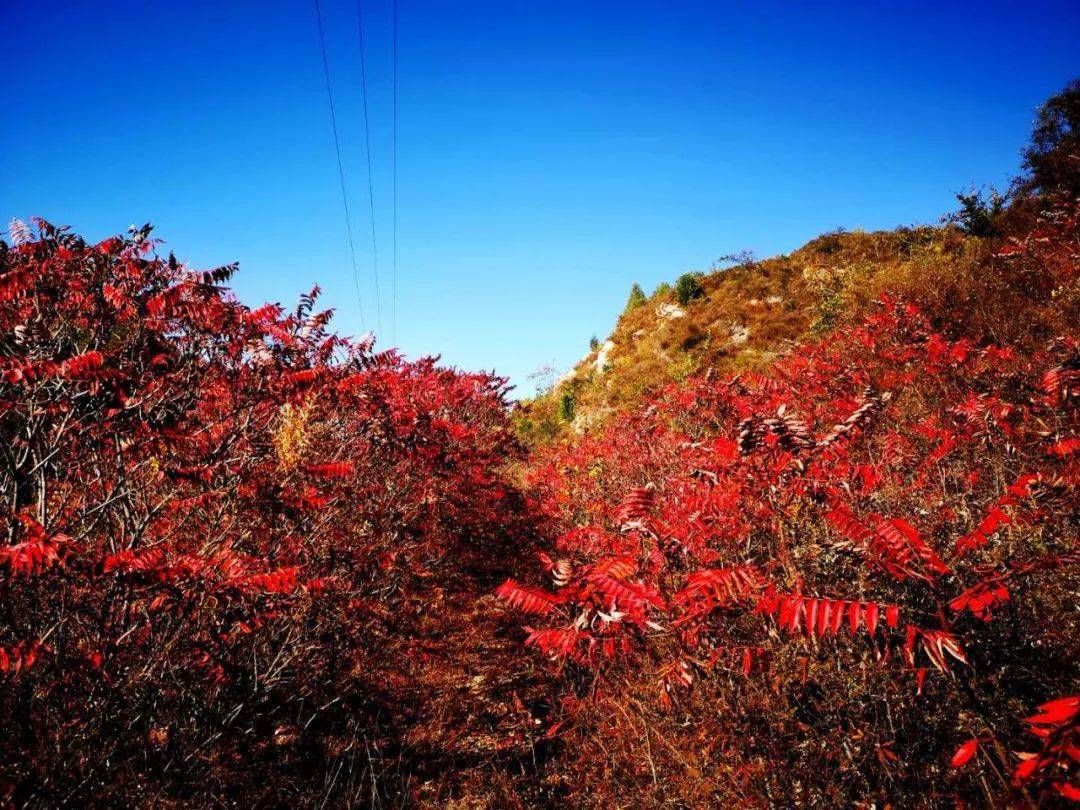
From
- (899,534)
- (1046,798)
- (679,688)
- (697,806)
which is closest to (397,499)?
(679,688)

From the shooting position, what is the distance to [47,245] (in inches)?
182

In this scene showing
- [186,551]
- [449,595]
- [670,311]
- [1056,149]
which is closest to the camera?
[186,551]

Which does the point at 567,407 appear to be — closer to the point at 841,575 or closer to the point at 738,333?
the point at 738,333

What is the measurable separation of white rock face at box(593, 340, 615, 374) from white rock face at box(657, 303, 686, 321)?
280 centimetres

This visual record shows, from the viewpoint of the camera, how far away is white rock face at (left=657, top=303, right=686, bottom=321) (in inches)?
820

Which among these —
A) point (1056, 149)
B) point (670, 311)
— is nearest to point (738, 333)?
point (670, 311)

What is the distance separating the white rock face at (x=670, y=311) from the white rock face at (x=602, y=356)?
2.80 meters

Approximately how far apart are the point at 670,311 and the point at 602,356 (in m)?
3.93

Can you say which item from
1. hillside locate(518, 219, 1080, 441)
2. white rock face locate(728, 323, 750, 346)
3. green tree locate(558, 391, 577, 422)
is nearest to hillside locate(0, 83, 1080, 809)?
hillside locate(518, 219, 1080, 441)

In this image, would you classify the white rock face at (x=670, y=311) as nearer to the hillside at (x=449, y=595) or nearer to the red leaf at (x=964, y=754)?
the hillside at (x=449, y=595)

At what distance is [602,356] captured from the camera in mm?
22906

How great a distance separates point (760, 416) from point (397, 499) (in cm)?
541

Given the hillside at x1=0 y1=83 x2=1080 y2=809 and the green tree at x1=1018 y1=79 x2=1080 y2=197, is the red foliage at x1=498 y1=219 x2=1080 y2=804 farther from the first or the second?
the green tree at x1=1018 y1=79 x2=1080 y2=197

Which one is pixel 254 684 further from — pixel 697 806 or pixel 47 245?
pixel 47 245
